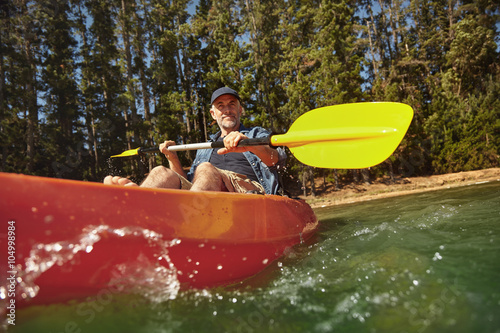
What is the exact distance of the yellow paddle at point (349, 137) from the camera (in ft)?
6.72

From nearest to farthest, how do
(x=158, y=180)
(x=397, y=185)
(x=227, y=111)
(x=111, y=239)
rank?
(x=111, y=239) → (x=158, y=180) → (x=227, y=111) → (x=397, y=185)

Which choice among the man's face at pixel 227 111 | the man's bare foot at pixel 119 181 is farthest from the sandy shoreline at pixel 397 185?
the man's bare foot at pixel 119 181

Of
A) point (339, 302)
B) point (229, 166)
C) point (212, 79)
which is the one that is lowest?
point (339, 302)

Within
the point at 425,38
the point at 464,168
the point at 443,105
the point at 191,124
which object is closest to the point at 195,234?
the point at 464,168

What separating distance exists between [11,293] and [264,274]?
1.14 m

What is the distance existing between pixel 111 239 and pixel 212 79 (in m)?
13.7

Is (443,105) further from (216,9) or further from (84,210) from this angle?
(84,210)

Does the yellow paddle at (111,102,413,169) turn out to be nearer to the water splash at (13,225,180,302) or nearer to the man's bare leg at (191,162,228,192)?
the man's bare leg at (191,162,228,192)

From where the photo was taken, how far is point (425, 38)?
2038 centimetres
